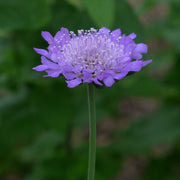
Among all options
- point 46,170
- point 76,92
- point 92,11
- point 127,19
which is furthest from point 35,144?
point 92,11

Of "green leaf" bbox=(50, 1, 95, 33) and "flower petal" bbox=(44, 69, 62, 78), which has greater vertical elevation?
"green leaf" bbox=(50, 1, 95, 33)

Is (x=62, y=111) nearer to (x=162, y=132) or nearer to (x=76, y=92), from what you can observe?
(x=76, y=92)

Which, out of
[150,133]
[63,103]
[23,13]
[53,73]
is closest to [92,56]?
[53,73]

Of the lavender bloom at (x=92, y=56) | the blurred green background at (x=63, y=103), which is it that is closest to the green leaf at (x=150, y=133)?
the blurred green background at (x=63, y=103)

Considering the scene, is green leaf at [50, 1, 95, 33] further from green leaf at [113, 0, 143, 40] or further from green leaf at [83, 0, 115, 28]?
green leaf at [83, 0, 115, 28]

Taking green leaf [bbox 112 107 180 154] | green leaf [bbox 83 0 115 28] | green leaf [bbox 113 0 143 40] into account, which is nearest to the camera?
green leaf [bbox 83 0 115 28]

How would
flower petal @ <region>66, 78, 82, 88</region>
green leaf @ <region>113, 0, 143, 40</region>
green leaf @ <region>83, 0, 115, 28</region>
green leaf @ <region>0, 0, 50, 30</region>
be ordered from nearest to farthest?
flower petal @ <region>66, 78, 82, 88</region>, green leaf @ <region>83, 0, 115, 28</region>, green leaf @ <region>0, 0, 50, 30</region>, green leaf @ <region>113, 0, 143, 40</region>

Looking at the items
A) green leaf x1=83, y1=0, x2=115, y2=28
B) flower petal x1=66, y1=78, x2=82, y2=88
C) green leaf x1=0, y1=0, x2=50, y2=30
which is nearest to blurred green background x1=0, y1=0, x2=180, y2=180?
green leaf x1=0, y1=0, x2=50, y2=30

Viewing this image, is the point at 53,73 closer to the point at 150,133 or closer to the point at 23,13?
the point at 23,13
